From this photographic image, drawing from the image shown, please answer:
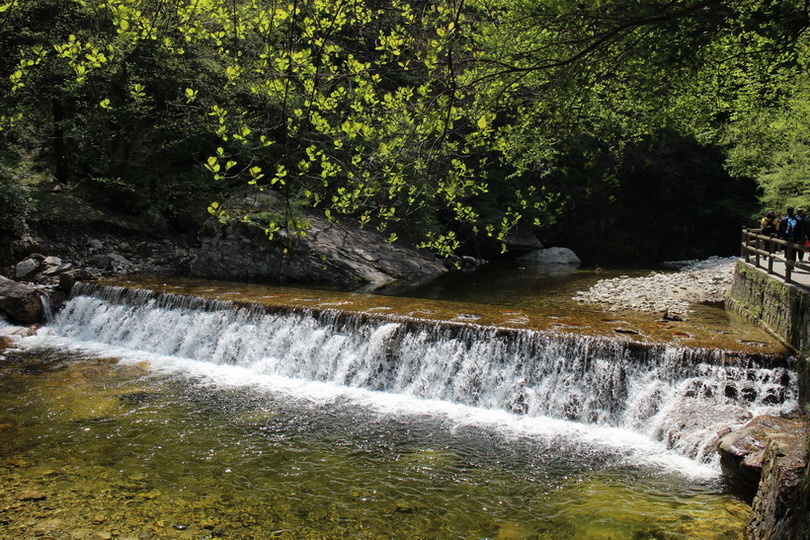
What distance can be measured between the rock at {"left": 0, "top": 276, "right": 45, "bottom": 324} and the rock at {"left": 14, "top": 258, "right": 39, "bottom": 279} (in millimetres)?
1286

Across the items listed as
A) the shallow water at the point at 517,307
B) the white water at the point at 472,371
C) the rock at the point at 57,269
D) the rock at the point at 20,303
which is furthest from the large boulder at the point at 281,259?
the rock at the point at 20,303

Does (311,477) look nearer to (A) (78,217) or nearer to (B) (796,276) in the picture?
(B) (796,276)

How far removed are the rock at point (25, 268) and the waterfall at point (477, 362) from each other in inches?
106

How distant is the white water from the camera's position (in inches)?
328

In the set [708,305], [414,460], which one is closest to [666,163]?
[708,305]

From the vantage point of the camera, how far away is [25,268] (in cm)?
1548

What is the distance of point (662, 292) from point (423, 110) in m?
13.6

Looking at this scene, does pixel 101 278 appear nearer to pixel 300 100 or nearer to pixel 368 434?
pixel 300 100

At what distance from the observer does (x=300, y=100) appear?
60.5 feet

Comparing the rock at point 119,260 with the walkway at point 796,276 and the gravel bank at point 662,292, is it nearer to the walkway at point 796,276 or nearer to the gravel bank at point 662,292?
the gravel bank at point 662,292

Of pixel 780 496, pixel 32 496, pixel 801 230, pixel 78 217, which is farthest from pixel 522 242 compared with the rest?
pixel 32 496

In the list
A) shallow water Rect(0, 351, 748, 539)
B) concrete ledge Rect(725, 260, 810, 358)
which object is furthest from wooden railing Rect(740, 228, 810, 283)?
shallow water Rect(0, 351, 748, 539)

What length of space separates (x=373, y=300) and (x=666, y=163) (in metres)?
19.7

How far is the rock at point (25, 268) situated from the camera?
1540 centimetres
